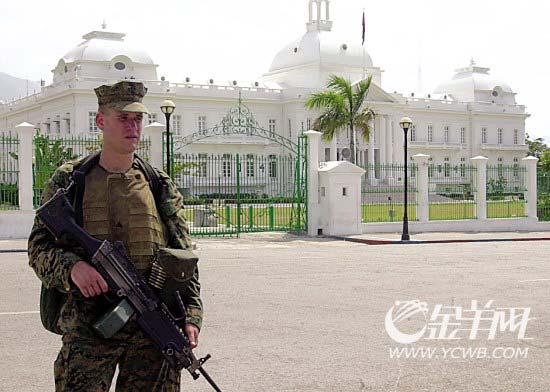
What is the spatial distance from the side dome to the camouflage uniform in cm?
8571

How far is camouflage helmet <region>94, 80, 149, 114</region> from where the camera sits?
12.5ft

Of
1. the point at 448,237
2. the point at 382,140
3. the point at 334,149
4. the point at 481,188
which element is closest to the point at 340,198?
the point at 448,237

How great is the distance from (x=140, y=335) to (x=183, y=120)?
6456cm

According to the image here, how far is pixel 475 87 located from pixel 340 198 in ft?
215

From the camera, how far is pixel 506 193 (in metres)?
28.0

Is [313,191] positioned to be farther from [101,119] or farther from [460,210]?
[101,119]

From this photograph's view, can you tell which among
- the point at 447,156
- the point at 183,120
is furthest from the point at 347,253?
the point at 447,156

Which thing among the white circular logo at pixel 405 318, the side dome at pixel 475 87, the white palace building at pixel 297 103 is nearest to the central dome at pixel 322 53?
the white palace building at pixel 297 103

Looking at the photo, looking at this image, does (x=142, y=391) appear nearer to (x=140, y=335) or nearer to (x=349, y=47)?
(x=140, y=335)

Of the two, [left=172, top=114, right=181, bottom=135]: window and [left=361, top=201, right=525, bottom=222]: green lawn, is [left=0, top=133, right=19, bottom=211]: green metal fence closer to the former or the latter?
[left=361, top=201, right=525, bottom=222]: green lawn

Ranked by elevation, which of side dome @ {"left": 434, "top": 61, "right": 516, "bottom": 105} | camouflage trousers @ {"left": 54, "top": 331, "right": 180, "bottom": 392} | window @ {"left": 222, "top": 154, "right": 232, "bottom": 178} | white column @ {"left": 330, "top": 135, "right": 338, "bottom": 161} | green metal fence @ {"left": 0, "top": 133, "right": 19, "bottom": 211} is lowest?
camouflage trousers @ {"left": 54, "top": 331, "right": 180, "bottom": 392}

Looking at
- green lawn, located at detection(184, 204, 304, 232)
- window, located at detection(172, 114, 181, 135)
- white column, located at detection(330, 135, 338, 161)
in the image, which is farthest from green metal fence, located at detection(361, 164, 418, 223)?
white column, located at detection(330, 135, 338, 161)

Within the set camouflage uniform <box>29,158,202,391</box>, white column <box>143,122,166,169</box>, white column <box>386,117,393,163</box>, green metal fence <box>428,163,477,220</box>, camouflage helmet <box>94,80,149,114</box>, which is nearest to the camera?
camouflage uniform <box>29,158,202,391</box>

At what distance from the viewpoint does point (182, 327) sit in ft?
12.3
